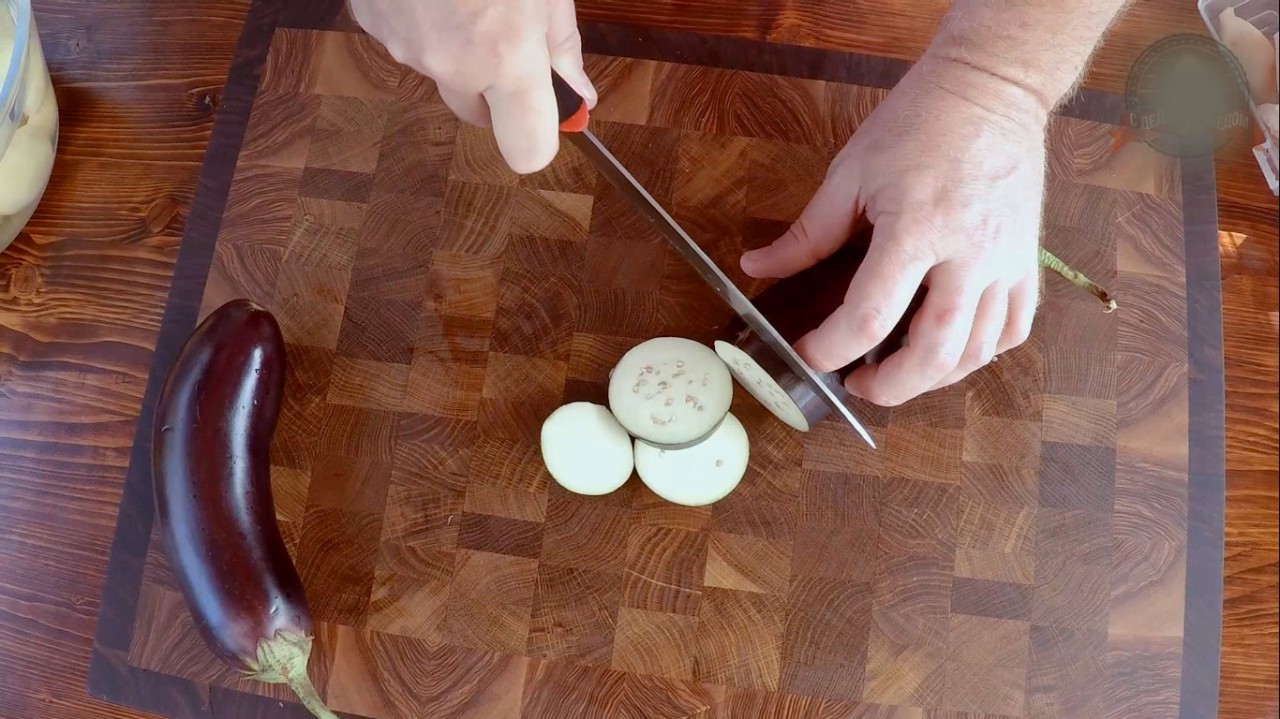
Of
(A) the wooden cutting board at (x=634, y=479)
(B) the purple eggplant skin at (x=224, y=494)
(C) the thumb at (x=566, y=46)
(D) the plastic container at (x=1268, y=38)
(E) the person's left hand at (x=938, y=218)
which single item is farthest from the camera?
(D) the plastic container at (x=1268, y=38)

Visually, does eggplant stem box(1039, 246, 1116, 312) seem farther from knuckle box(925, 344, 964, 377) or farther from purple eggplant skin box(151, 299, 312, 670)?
purple eggplant skin box(151, 299, 312, 670)

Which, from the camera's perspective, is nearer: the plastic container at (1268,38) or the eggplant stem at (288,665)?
the eggplant stem at (288,665)

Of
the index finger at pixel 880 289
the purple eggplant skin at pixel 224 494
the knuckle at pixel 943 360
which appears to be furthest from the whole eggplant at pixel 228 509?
the knuckle at pixel 943 360

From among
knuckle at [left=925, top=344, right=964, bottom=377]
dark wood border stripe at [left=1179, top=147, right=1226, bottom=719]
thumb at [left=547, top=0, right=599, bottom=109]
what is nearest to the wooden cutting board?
dark wood border stripe at [left=1179, top=147, right=1226, bottom=719]

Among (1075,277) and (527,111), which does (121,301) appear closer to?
(527,111)

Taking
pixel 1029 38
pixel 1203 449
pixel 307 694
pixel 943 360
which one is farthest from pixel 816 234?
pixel 307 694

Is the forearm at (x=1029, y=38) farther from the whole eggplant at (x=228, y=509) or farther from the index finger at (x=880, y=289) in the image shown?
the whole eggplant at (x=228, y=509)

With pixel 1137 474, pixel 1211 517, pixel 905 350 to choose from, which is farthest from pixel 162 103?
pixel 1211 517
